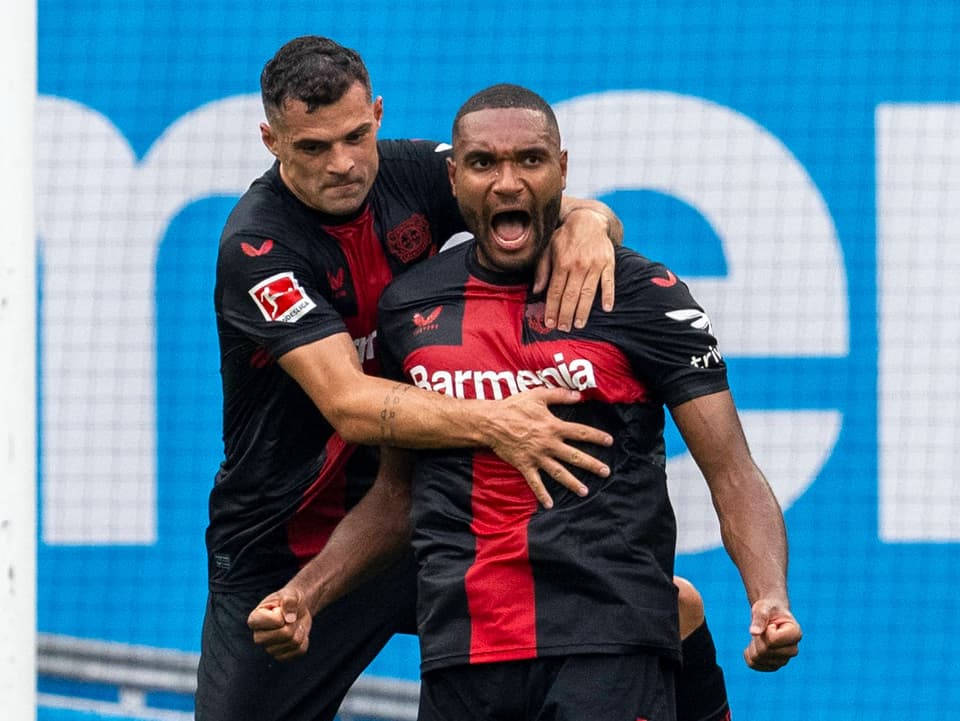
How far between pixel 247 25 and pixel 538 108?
3000 millimetres

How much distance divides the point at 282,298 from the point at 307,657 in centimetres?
100

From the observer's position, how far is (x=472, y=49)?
5879 millimetres

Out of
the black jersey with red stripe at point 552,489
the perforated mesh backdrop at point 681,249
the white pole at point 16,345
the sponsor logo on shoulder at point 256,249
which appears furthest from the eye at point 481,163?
the perforated mesh backdrop at point 681,249

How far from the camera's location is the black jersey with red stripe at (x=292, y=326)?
3484mm

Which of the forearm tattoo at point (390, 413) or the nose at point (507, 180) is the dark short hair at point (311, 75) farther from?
the forearm tattoo at point (390, 413)

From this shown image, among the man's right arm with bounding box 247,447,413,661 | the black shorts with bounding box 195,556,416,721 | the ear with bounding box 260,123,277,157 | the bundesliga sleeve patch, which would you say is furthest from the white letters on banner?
the bundesliga sleeve patch

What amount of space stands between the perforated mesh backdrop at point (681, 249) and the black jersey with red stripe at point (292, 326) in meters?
1.86

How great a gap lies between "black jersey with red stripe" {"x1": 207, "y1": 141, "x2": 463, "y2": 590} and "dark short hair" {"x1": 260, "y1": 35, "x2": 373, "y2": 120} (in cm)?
22

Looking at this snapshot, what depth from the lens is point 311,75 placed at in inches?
137

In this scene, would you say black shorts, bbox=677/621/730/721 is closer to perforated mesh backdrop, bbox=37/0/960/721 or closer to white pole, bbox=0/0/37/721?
white pole, bbox=0/0/37/721

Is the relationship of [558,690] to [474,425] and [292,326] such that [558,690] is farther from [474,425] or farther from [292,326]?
[292,326]

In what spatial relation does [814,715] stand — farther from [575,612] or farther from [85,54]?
[85,54]

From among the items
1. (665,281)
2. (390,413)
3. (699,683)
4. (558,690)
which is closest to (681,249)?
(699,683)

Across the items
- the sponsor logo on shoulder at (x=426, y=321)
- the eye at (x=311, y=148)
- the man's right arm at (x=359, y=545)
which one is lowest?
the man's right arm at (x=359, y=545)
